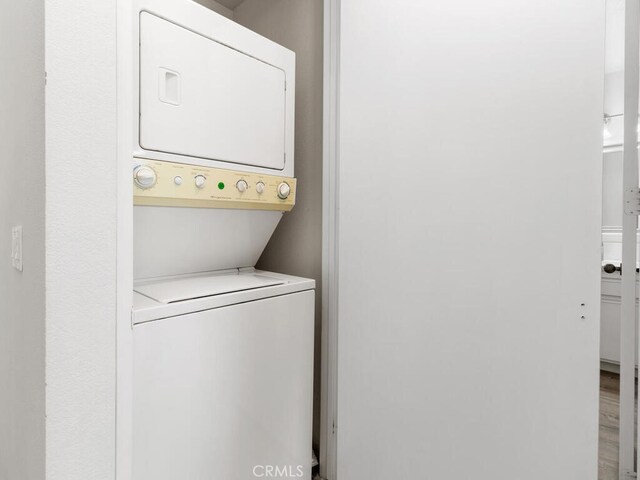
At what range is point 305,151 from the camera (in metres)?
1.91

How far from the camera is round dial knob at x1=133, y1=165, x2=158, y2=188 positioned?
1.19 metres

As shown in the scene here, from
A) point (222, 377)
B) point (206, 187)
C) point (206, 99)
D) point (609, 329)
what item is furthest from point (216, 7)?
point (609, 329)

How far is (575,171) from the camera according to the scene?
117cm

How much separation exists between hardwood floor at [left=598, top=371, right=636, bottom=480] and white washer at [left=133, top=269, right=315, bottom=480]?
1029 mm

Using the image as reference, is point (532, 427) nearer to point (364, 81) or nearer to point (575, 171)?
point (575, 171)

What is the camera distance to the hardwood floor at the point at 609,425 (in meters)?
1.19

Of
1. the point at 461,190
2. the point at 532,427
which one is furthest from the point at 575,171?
the point at 532,427

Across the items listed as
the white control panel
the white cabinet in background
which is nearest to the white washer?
the white control panel

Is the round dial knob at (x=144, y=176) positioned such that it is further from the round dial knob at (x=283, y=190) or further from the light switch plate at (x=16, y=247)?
the round dial knob at (x=283, y=190)

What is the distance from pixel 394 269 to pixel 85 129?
113cm

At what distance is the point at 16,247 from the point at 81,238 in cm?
38

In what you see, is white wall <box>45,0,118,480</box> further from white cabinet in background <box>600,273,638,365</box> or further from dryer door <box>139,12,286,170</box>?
white cabinet in background <box>600,273,638,365</box>

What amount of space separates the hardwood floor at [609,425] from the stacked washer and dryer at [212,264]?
103cm

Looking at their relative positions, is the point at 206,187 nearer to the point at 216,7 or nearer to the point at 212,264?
the point at 212,264
